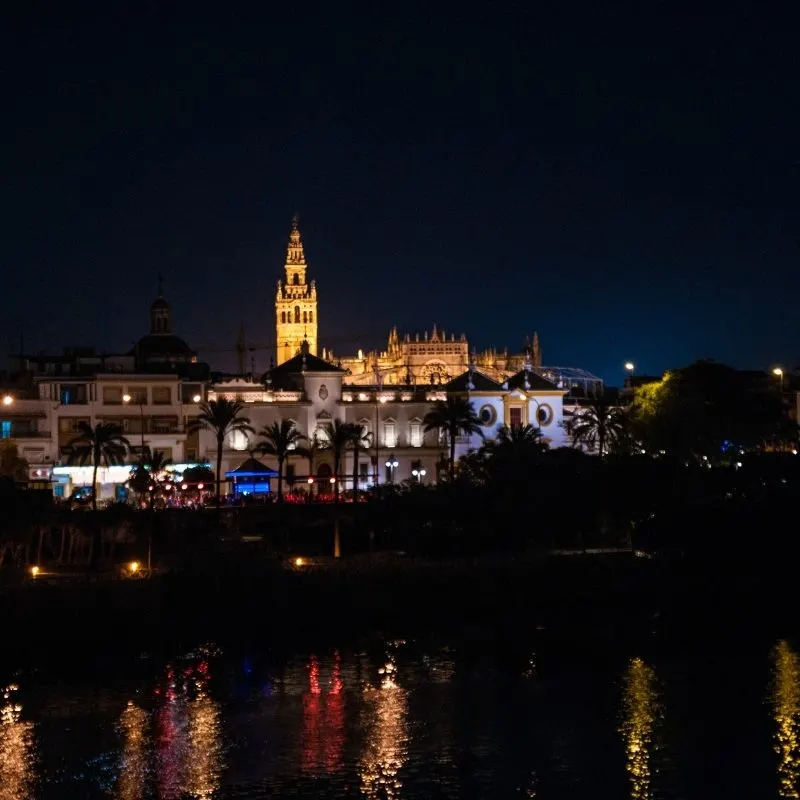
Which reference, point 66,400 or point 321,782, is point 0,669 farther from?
point 66,400

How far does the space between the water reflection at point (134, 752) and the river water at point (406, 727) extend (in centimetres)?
6

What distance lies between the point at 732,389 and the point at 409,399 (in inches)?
813

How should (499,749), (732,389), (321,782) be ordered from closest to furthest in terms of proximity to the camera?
(321,782)
(499,749)
(732,389)

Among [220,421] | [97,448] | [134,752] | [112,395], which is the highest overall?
[112,395]

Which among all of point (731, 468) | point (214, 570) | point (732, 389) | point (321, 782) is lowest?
point (321, 782)

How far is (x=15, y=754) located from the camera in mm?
37094

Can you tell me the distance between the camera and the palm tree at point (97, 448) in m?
74.0

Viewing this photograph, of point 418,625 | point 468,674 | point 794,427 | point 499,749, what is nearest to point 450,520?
point 418,625

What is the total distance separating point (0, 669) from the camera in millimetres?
45312

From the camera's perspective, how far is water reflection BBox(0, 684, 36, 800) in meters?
34.8

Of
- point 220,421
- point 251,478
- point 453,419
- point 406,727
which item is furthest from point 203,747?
point 453,419

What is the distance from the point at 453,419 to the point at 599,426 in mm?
10348

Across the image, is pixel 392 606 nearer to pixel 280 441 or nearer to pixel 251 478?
pixel 280 441

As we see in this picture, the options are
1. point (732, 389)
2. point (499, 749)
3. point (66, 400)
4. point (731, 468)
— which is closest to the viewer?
point (499, 749)
